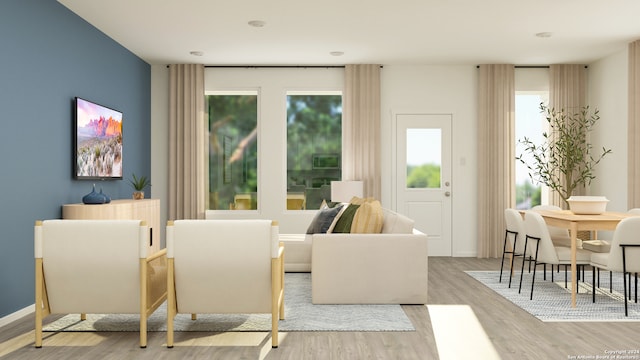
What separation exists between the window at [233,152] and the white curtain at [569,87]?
13.9 ft

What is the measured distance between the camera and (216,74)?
7465mm

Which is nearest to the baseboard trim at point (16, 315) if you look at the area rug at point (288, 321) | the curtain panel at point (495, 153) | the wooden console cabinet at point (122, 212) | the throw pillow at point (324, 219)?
the area rug at point (288, 321)

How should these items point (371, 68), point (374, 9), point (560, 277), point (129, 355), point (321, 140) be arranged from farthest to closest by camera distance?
point (321, 140)
point (371, 68)
point (560, 277)
point (374, 9)
point (129, 355)

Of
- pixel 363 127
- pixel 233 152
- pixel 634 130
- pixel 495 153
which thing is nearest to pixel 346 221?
pixel 363 127

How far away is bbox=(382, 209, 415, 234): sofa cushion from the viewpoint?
4.46m

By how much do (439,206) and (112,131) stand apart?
4.41 m

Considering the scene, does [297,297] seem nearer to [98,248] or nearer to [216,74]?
[98,248]

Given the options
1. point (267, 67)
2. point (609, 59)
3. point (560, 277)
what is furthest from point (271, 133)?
point (609, 59)

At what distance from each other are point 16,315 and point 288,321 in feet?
6.93

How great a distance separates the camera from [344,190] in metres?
6.83

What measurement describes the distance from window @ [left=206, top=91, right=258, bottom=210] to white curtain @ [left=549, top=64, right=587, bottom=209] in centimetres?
423

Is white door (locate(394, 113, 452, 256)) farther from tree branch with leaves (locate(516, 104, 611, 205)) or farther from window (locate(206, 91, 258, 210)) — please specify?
window (locate(206, 91, 258, 210))

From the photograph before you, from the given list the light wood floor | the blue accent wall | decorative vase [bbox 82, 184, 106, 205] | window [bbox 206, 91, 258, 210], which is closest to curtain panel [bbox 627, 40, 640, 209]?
the light wood floor

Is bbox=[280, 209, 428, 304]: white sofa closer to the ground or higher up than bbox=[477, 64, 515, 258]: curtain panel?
closer to the ground
